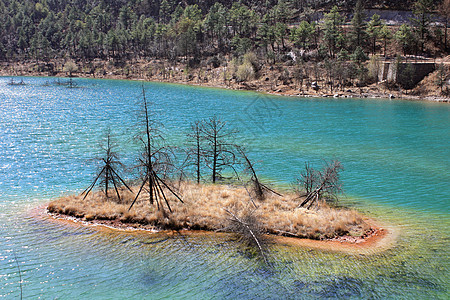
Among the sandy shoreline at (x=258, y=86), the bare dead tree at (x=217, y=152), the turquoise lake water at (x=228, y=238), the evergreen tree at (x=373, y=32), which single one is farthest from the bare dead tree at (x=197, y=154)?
the evergreen tree at (x=373, y=32)

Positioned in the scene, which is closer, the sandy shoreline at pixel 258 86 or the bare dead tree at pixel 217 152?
the bare dead tree at pixel 217 152

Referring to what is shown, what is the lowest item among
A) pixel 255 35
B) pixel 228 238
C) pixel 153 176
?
pixel 228 238

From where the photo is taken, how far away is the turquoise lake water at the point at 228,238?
1569 cm

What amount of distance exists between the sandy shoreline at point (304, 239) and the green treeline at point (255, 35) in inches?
3812

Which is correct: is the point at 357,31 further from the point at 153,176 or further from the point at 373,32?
the point at 153,176

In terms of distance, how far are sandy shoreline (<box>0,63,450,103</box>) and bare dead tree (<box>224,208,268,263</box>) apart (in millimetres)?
77389

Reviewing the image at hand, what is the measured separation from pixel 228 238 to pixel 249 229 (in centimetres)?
161

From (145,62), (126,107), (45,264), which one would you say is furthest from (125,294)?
(145,62)

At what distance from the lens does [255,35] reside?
6211 inches

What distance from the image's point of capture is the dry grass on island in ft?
68.6

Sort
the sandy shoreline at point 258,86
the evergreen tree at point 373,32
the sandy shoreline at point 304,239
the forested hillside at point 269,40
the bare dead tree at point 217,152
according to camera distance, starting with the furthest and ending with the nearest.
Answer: the evergreen tree at point 373,32 < the forested hillside at point 269,40 < the sandy shoreline at point 258,86 < the bare dead tree at point 217,152 < the sandy shoreline at point 304,239

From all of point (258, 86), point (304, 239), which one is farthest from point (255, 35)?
point (304, 239)

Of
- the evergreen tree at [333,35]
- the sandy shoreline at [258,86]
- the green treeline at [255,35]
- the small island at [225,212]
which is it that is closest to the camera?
the small island at [225,212]

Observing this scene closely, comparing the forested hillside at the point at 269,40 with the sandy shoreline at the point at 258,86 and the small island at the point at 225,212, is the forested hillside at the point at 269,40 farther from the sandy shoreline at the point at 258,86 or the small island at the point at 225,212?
the small island at the point at 225,212
